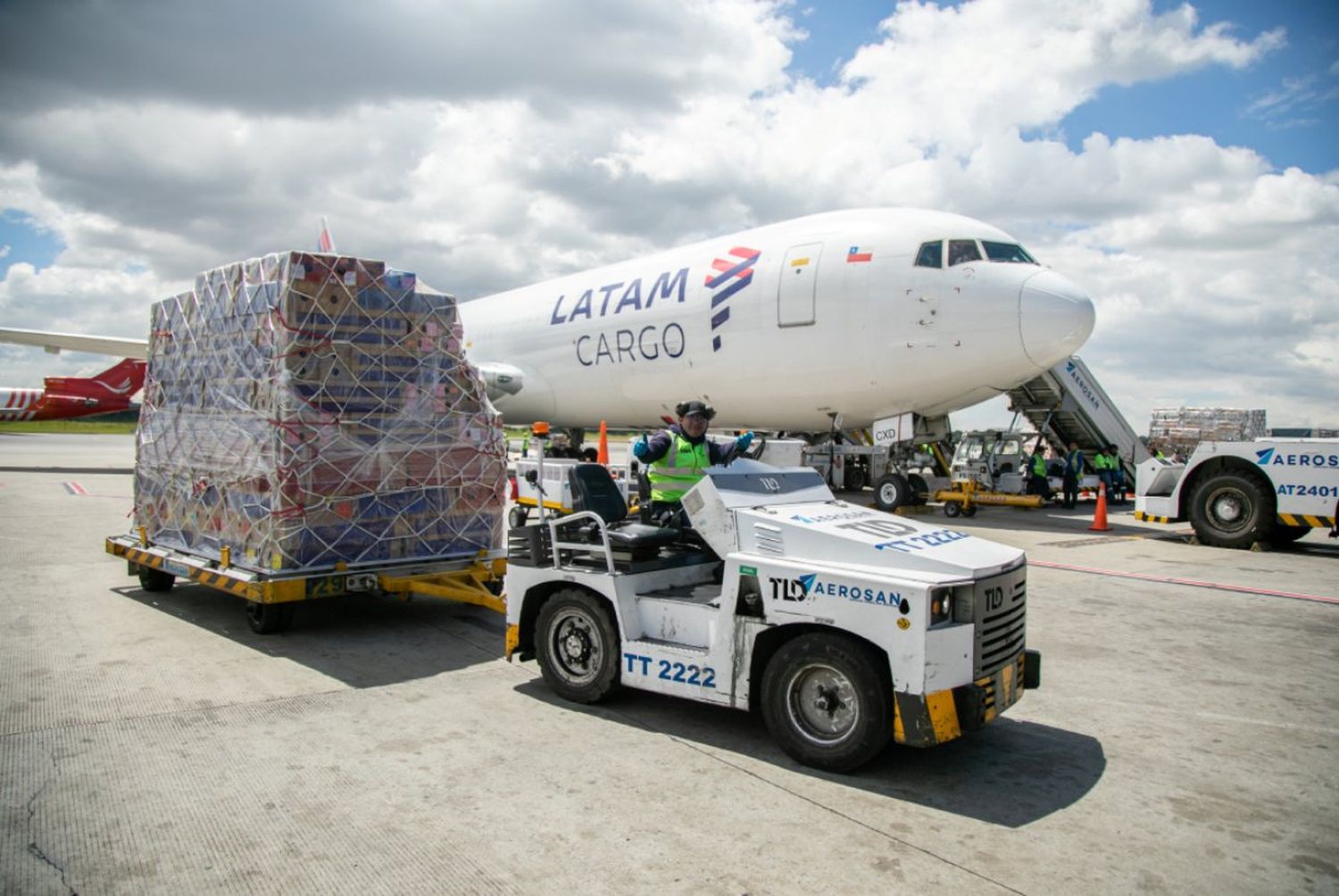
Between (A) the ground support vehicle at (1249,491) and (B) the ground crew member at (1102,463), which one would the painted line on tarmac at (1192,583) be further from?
(B) the ground crew member at (1102,463)

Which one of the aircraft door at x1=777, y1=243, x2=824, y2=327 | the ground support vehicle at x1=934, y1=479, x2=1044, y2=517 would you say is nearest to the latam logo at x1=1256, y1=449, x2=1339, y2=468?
the ground support vehicle at x1=934, y1=479, x2=1044, y2=517

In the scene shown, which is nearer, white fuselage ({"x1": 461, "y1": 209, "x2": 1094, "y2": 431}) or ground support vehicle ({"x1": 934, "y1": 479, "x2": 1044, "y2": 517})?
white fuselage ({"x1": 461, "y1": 209, "x2": 1094, "y2": 431})

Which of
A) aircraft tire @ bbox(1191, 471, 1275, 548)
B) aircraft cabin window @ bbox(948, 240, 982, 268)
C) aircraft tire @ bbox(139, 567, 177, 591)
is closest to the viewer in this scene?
aircraft tire @ bbox(139, 567, 177, 591)

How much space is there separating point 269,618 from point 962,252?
10.8m

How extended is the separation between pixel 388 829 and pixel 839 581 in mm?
2317

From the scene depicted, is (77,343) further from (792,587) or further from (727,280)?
(792,587)

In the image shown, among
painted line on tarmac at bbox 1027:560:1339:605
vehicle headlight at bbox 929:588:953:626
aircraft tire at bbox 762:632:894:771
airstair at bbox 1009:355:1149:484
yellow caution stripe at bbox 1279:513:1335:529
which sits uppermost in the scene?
airstair at bbox 1009:355:1149:484

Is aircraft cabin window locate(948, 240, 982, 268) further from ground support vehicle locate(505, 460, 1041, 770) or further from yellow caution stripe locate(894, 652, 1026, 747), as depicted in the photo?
yellow caution stripe locate(894, 652, 1026, 747)

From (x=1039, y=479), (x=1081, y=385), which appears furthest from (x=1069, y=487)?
(x=1081, y=385)

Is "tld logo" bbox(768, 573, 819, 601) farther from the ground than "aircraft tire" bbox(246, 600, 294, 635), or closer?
farther from the ground

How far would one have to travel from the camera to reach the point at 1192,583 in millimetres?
9961

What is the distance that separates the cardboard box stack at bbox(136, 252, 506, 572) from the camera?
22.3 feet

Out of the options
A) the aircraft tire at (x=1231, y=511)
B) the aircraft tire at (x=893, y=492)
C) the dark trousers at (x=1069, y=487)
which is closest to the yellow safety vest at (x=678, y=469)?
the aircraft tire at (x=893, y=492)

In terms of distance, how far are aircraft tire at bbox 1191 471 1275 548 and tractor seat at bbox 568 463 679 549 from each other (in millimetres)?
10811
